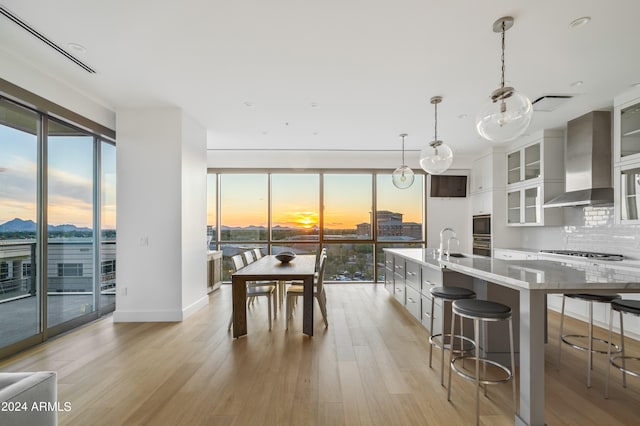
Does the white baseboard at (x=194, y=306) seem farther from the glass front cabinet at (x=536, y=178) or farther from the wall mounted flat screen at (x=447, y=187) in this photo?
the glass front cabinet at (x=536, y=178)

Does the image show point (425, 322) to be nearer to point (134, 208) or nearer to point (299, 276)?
point (299, 276)

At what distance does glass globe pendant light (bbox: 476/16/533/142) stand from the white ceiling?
463 millimetres

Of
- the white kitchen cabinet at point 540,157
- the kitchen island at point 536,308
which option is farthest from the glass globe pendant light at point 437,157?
the white kitchen cabinet at point 540,157

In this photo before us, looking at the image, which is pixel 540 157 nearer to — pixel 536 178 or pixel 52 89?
pixel 536 178

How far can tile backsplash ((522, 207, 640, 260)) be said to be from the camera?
3889 mm

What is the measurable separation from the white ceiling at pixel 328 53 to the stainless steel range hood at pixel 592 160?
0.20 meters

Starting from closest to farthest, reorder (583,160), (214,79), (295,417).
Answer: (295,417)
(214,79)
(583,160)

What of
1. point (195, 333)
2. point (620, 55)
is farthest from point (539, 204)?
point (195, 333)

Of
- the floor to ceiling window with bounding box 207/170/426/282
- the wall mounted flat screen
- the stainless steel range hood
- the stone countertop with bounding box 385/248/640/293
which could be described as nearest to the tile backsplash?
the stainless steel range hood

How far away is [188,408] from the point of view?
6.83 feet

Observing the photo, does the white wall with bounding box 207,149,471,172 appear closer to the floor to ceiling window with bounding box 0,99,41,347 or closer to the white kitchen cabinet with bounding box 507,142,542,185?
the white kitchen cabinet with bounding box 507,142,542,185

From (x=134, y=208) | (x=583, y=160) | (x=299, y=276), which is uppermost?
(x=583, y=160)

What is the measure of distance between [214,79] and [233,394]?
9.61ft

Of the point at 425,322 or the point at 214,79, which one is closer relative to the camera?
the point at 214,79
